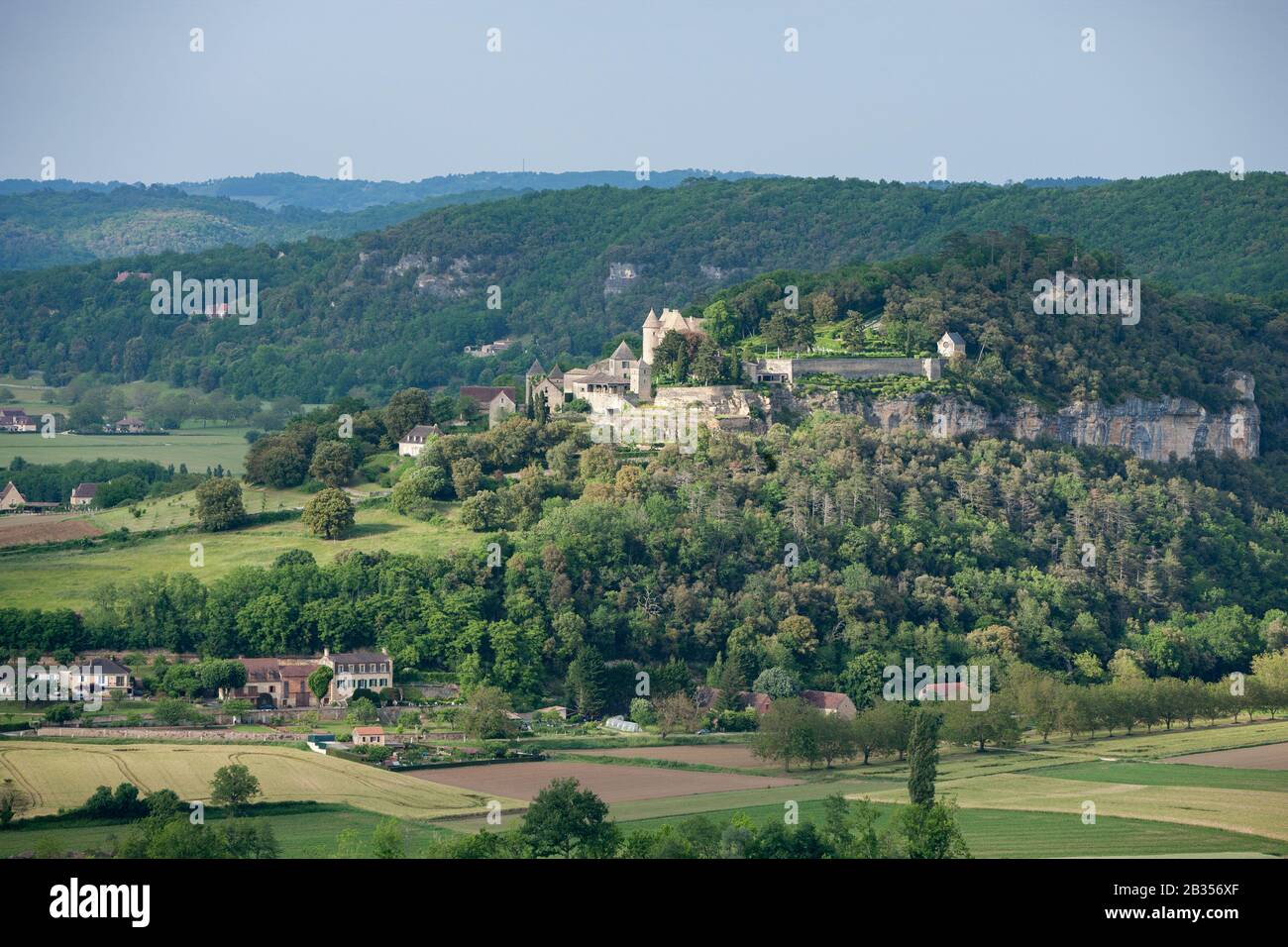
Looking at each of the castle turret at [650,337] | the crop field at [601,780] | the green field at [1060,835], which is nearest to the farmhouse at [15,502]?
the castle turret at [650,337]

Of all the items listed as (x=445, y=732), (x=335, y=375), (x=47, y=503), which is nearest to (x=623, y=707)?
(x=445, y=732)

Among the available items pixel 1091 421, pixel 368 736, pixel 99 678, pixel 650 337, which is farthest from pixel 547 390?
pixel 368 736

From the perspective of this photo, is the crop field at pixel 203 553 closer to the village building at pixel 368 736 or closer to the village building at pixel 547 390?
the village building at pixel 547 390

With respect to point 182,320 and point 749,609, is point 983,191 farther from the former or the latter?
point 749,609

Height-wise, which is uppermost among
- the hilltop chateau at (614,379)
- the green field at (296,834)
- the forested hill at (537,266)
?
the forested hill at (537,266)

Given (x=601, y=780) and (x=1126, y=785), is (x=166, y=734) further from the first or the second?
(x=1126, y=785)

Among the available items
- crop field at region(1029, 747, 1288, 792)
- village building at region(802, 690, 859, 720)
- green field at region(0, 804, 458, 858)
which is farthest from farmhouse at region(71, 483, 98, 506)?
crop field at region(1029, 747, 1288, 792)

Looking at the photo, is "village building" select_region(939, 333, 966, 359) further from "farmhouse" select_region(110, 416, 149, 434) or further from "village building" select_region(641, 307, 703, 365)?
"farmhouse" select_region(110, 416, 149, 434)
